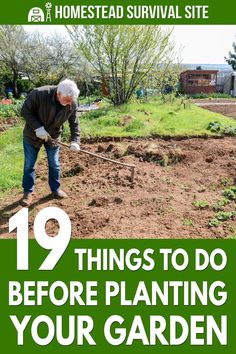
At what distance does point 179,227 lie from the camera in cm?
457

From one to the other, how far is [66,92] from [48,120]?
550 millimetres

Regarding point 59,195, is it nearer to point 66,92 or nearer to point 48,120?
point 48,120

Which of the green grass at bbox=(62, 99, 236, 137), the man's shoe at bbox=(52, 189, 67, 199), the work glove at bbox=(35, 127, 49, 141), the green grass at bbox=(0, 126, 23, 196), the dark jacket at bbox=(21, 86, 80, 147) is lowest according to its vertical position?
the man's shoe at bbox=(52, 189, 67, 199)

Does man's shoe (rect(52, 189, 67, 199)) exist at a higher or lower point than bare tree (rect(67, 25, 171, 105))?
lower

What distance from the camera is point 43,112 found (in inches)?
193

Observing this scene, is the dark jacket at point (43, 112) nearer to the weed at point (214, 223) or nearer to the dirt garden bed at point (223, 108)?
the weed at point (214, 223)

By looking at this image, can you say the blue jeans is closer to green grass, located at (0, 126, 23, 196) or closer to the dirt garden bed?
green grass, located at (0, 126, 23, 196)

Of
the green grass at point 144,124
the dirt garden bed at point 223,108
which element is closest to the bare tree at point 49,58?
the dirt garden bed at point 223,108

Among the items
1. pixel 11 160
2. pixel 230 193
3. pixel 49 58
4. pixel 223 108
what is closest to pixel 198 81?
pixel 49 58

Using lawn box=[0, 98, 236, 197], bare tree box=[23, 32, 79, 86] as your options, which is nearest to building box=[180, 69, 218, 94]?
bare tree box=[23, 32, 79, 86]

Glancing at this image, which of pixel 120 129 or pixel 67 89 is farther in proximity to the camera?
pixel 120 129

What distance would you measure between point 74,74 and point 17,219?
25.5 metres

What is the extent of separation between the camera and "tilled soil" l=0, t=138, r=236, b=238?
457 cm

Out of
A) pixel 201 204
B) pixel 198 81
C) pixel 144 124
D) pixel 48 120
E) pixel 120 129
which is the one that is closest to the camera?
pixel 48 120
